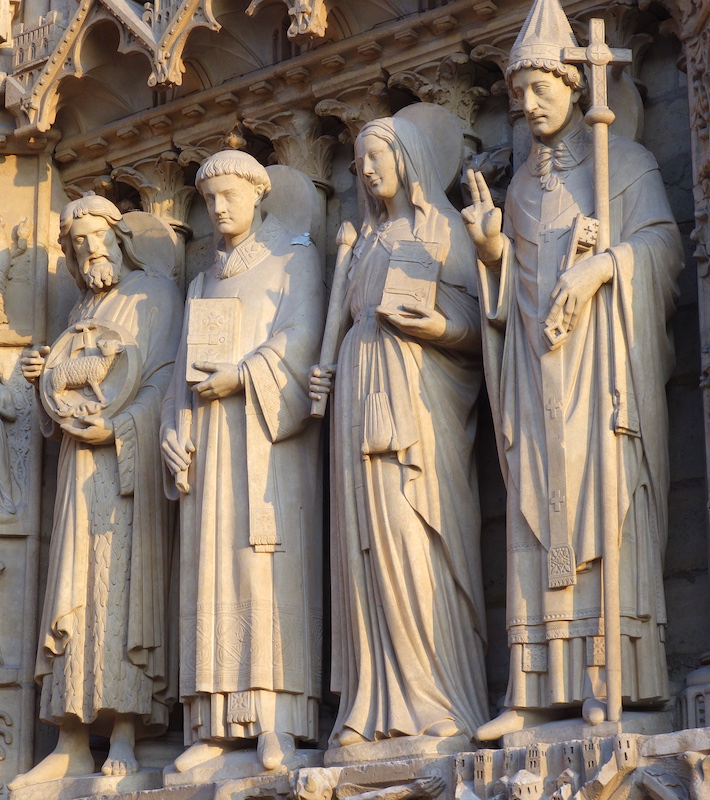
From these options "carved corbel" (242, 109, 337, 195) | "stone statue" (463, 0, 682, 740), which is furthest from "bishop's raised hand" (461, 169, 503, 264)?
"carved corbel" (242, 109, 337, 195)

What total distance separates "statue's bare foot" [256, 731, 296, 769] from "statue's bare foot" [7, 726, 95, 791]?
1.10 meters

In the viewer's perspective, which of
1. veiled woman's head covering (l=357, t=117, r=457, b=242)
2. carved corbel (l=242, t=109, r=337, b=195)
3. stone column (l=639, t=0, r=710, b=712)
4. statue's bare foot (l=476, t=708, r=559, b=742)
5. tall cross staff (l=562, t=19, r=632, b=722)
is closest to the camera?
tall cross staff (l=562, t=19, r=632, b=722)

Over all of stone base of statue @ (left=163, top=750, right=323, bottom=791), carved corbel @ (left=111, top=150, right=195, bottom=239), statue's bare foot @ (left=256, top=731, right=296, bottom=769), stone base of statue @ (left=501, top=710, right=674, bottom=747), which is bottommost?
stone base of statue @ (left=163, top=750, right=323, bottom=791)

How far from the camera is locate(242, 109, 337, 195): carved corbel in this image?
9.84 m

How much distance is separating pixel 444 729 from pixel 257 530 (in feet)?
4.13

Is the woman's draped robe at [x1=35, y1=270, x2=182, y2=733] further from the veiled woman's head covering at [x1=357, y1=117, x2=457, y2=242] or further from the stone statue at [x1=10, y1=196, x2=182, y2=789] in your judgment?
the veiled woman's head covering at [x1=357, y1=117, x2=457, y2=242]

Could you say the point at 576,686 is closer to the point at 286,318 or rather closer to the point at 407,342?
the point at 407,342

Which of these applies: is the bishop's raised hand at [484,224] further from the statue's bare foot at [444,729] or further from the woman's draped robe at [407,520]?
the statue's bare foot at [444,729]

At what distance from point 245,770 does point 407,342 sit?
1.90 m

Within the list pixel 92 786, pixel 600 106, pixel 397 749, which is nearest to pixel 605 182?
pixel 600 106

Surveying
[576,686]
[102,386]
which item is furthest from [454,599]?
[102,386]

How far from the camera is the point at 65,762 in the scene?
9227 millimetres

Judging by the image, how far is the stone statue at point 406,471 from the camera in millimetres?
8258

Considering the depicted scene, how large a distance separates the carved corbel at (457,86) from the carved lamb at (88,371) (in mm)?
1847
